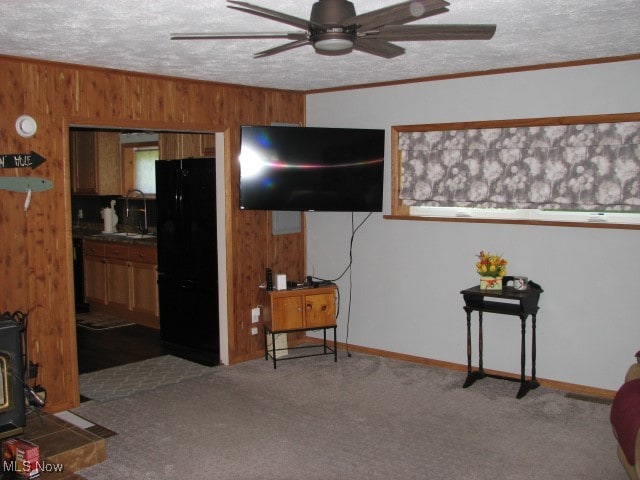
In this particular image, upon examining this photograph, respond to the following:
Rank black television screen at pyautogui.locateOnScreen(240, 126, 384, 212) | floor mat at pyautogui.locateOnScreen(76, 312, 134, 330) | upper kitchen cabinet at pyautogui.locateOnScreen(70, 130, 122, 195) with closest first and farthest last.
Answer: black television screen at pyautogui.locateOnScreen(240, 126, 384, 212) → floor mat at pyautogui.locateOnScreen(76, 312, 134, 330) → upper kitchen cabinet at pyautogui.locateOnScreen(70, 130, 122, 195)

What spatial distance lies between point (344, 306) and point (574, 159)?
2454mm

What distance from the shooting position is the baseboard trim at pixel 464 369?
4789 mm

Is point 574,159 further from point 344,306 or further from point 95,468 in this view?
point 95,468

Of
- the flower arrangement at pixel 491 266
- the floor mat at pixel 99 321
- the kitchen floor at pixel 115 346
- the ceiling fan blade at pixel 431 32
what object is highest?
the ceiling fan blade at pixel 431 32

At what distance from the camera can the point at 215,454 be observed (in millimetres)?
3869

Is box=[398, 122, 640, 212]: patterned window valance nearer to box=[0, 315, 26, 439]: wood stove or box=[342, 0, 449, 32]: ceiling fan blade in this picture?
box=[342, 0, 449, 32]: ceiling fan blade

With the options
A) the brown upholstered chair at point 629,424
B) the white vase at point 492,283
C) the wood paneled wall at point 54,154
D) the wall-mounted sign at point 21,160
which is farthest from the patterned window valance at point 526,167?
the wall-mounted sign at point 21,160

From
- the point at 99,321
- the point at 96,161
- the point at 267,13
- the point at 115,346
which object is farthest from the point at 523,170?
the point at 96,161

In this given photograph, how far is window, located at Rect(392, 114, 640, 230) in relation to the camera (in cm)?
469

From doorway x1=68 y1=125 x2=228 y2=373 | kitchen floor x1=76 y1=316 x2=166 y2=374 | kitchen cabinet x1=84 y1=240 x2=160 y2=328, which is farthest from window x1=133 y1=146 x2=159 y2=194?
kitchen floor x1=76 y1=316 x2=166 y2=374

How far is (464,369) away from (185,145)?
3.55 metres

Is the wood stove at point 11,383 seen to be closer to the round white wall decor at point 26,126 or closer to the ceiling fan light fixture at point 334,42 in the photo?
the round white wall decor at point 26,126

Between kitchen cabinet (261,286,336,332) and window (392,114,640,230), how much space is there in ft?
3.29

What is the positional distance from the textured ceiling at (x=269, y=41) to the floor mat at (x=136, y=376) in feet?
7.90
